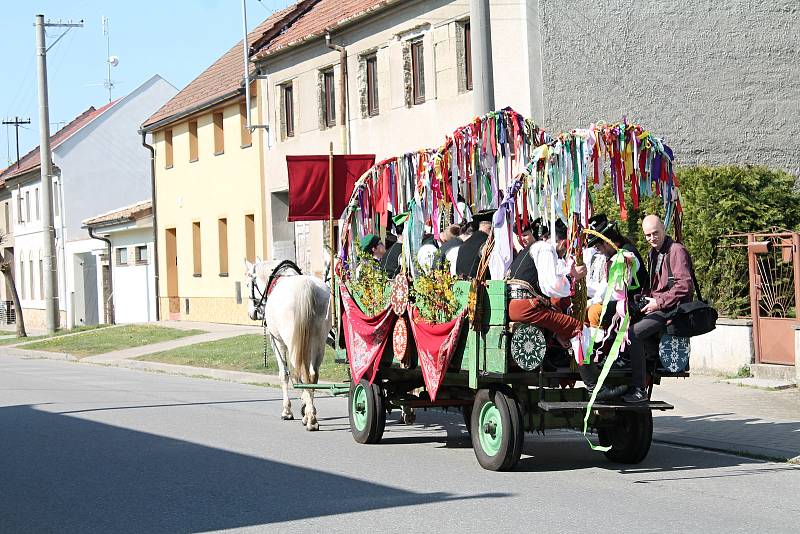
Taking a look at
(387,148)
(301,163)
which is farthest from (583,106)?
(301,163)

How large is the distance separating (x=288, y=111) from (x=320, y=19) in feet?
9.36

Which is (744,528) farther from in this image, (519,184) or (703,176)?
(703,176)

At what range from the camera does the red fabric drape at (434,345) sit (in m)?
9.84

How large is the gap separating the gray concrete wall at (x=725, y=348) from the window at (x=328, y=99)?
48.3ft

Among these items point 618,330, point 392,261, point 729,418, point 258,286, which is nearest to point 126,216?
point 258,286

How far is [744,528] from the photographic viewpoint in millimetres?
7254

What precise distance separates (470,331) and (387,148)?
17220 mm

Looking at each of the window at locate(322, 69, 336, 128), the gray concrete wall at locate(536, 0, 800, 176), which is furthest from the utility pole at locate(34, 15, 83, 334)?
the gray concrete wall at locate(536, 0, 800, 176)

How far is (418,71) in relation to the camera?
82.9 feet

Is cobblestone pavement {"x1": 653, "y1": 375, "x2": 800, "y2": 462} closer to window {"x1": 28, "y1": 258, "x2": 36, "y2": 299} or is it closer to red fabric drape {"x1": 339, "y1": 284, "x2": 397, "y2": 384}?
red fabric drape {"x1": 339, "y1": 284, "x2": 397, "y2": 384}

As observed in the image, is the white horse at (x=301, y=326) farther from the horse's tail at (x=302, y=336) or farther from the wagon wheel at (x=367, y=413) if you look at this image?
the wagon wheel at (x=367, y=413)

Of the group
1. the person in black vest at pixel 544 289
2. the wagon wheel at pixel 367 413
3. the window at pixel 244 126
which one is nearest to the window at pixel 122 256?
the window at pixel 244 126

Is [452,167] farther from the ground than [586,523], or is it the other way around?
[452,167]

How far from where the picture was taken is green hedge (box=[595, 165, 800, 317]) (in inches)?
665
